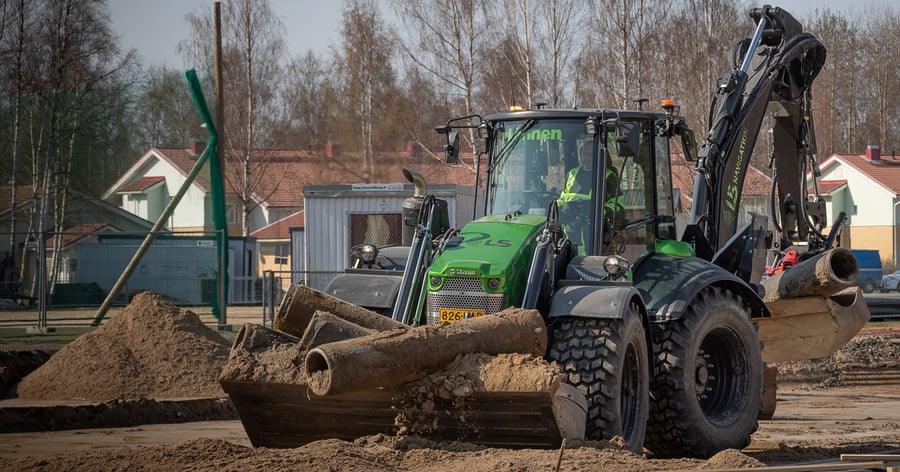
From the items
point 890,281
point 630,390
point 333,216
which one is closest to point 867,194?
point 890,281

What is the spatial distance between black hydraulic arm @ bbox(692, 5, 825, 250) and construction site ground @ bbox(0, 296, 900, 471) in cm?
222

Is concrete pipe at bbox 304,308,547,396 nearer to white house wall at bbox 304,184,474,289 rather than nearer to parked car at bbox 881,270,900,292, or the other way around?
white house wall at bbox 304,184,474,289

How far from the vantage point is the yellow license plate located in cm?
820

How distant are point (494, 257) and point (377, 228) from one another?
715 inches

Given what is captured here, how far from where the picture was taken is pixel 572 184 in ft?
29.8

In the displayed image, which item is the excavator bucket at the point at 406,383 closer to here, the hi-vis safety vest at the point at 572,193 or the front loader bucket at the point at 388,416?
the front loader bucket at the point at 388,416

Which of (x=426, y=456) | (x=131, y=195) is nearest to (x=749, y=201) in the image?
(x=131, y=195)

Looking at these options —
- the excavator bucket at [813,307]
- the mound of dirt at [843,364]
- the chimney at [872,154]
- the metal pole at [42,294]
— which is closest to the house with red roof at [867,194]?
the chimney at [872,154]

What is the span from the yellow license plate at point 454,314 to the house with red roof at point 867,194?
4808 centimetres

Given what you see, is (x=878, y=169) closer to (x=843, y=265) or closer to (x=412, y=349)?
(x=843, y=265)

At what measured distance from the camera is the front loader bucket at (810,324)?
37.0 feet

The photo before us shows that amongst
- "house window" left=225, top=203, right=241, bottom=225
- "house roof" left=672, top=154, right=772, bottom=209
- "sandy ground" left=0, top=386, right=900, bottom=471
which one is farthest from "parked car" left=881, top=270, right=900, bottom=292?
"house window" left=225, top=203, right=241, bottom=225

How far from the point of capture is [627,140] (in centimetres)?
870

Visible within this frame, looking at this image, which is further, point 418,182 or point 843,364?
point 843,364
